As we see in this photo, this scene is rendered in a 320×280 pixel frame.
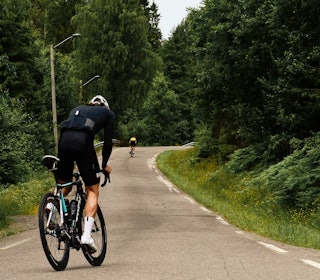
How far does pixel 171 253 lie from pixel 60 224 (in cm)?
227

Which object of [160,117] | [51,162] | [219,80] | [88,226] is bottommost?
[88,226]

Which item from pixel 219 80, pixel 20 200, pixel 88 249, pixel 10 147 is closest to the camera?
pixel 88 249

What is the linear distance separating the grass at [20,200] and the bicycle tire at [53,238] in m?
5.96

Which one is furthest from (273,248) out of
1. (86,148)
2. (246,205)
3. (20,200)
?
(20,200)

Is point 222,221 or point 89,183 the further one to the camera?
point 222,221

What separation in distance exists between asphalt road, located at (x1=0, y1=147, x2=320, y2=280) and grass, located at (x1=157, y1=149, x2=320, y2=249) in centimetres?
52

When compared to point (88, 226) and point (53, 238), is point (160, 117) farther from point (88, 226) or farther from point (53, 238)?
point (53, 238)

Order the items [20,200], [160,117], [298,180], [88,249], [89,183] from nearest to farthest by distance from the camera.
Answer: [88,249]
[89,183]
[298,180]
[20,200]
[160,117]

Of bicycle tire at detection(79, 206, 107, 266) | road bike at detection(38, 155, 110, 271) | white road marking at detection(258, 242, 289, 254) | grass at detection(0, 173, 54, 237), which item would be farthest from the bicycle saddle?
grass at detection(0, 173, 54, 237)

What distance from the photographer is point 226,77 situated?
2688cm

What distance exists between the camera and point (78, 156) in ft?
23.3

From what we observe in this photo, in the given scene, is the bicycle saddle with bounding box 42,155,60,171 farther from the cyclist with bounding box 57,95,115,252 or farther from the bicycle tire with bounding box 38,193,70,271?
the bicycle tire with bounding box 38,193,70,271

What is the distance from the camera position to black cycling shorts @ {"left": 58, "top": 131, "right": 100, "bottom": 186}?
7.06m

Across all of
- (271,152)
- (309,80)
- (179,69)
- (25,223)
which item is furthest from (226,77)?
(179,69)
